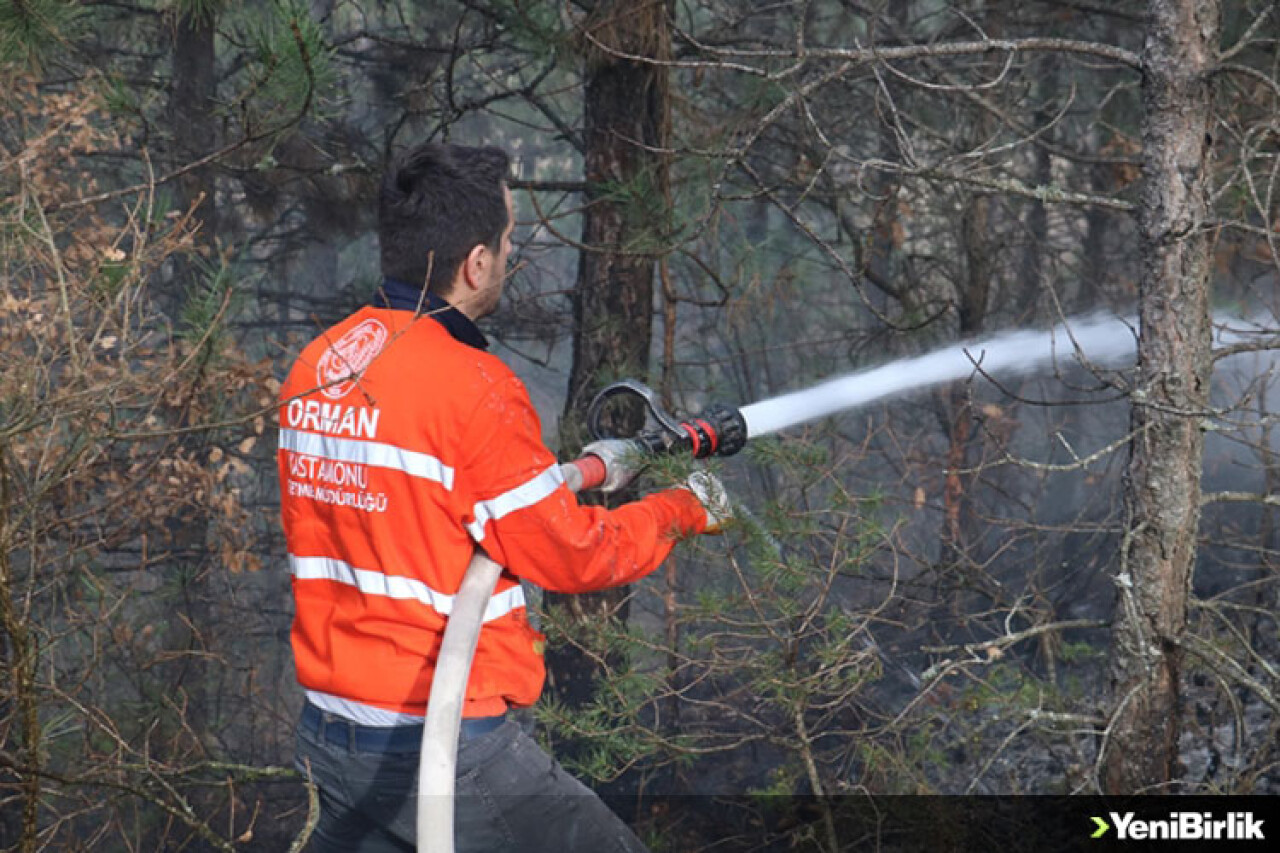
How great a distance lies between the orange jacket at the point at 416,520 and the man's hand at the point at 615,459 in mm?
336

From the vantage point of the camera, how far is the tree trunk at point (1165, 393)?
3.37 meters

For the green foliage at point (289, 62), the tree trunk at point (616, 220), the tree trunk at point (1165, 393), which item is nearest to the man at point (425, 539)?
the green foliage at point (289, 62)

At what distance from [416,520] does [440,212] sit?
77 cm

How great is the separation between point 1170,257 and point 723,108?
4.50 metres

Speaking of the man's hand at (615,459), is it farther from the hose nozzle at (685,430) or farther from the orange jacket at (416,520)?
the orange jacket at (416,520)

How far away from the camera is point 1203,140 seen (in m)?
3.40

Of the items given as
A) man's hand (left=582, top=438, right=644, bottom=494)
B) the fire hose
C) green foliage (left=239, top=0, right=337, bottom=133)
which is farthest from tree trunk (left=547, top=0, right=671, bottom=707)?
the fire hose

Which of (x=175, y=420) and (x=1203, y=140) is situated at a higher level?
(x=1203, y=140)

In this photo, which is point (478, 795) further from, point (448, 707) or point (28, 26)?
point (28, 26)

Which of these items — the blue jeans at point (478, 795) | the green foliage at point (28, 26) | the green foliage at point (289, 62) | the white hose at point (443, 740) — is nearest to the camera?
the white hose at point (443, 740)

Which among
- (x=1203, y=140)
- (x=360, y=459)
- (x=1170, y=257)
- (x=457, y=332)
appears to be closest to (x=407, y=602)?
(x=360, y=459)

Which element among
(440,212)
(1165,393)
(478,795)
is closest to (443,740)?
(478,795)

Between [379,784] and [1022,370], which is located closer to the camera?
[379,784]

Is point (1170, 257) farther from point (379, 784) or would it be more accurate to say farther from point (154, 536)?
point (154, 536)
